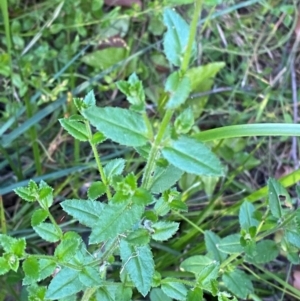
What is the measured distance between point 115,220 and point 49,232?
169mm

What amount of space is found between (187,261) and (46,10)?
78 cm

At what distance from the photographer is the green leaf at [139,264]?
764 millimetres

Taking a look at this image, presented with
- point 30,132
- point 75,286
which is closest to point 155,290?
point 75,286

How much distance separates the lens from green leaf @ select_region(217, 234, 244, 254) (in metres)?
1.01

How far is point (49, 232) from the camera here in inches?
32.6

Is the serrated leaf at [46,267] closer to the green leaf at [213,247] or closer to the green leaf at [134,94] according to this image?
the green leaf at [134,94]

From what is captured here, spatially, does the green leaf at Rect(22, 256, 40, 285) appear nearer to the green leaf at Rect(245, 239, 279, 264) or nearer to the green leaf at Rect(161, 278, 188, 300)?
the green leaf at Rect(161, 278, 188, 300)

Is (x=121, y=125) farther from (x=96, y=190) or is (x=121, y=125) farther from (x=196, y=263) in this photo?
(x=196, y=263)

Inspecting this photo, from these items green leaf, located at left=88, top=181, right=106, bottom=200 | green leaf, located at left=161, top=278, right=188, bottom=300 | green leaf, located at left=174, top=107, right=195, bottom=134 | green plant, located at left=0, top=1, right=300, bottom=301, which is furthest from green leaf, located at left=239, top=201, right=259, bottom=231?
green leaf, located at left=174, top=107, right=195, bottom=134

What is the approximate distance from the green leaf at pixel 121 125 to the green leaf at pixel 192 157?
3cm

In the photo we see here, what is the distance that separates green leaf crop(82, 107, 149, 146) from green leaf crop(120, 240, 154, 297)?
22 centimetres

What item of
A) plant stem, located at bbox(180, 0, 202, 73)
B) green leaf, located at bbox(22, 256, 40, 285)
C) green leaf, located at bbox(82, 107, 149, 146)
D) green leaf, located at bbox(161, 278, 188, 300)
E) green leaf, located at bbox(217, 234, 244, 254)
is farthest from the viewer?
green leaf, located at bbox(217, 234, 244, 254)

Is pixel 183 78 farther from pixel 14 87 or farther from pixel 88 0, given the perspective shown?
pixel 88 0

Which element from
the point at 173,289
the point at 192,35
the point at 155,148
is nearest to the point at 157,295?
the point at 173,289
